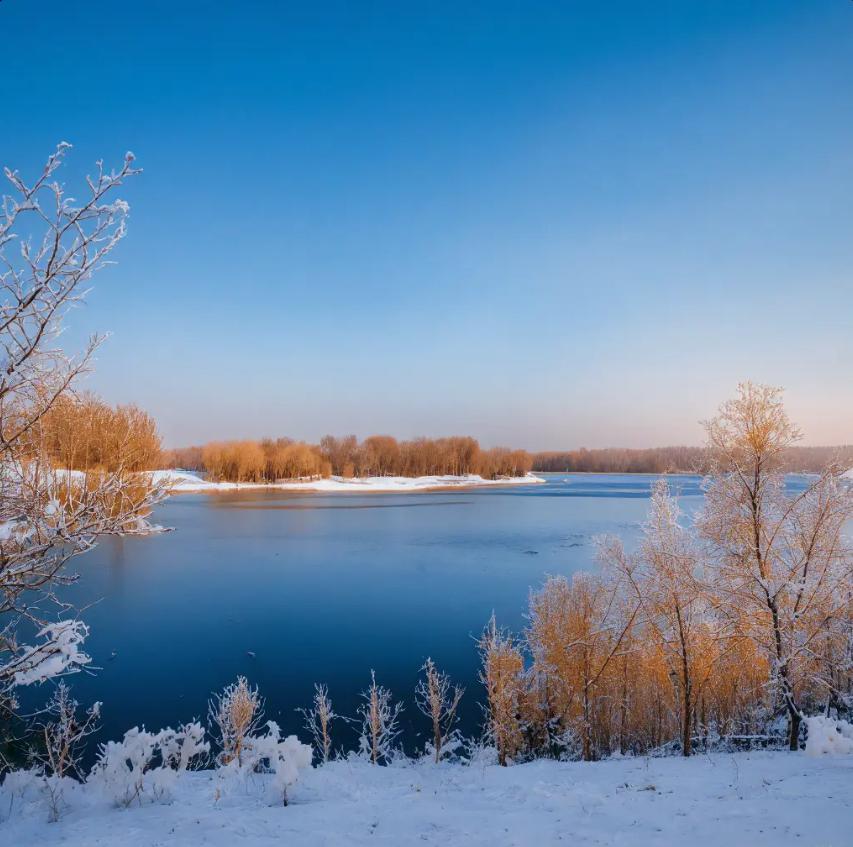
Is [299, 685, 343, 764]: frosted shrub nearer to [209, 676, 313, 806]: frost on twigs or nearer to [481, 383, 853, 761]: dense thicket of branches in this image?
[209, 676, 313, 806]: frost on twigs

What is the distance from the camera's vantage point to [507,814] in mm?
5938

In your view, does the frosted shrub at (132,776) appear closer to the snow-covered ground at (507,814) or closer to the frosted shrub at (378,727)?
the snow-covered ground at (507,814)

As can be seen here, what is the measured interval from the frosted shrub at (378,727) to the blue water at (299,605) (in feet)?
1.20

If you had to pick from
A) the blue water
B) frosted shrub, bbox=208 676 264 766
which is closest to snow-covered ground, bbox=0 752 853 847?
frosted shrub, bbox=208 676 264 766

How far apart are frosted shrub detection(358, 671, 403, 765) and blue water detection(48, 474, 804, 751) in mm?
366

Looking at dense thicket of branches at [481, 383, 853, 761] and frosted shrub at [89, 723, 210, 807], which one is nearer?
frosted shrub at [89, 723, 210, 807]

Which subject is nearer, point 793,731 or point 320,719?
point 793,731

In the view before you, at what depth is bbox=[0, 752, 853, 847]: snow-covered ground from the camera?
16.8ft

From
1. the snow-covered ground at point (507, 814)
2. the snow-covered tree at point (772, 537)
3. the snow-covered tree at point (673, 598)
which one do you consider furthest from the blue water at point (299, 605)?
the snow-covered tree at point (772, 537)

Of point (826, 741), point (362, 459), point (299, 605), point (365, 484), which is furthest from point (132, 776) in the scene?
point (362, 459)

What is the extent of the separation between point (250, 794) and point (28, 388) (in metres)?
5.67

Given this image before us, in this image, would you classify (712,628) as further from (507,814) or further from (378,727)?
(507,814)

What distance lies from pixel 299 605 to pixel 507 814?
1740 cm

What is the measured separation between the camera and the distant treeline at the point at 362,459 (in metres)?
92.1
